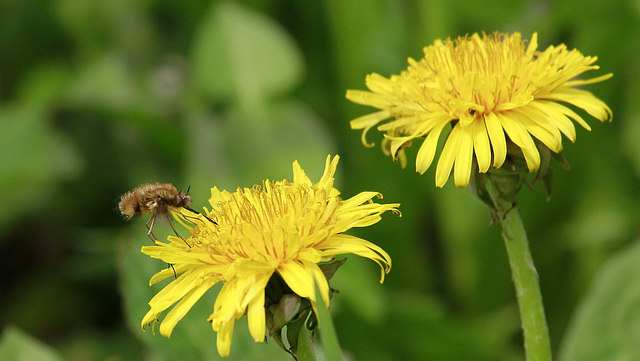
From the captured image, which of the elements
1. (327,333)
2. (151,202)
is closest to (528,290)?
(327,333)

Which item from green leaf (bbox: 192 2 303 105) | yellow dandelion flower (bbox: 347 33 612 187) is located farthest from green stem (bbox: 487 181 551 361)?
green leaf (bbox: 192 2 303 105)

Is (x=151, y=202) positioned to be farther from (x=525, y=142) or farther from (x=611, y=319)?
(x=611, y=319)

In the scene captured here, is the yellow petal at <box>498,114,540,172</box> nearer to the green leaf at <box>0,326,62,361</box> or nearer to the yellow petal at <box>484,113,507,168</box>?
the yellow petal at <box>484,113,507,168</box>

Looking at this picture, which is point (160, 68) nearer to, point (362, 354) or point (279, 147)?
point (279, 147)

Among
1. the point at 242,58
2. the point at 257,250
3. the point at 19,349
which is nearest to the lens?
the point at 257,250

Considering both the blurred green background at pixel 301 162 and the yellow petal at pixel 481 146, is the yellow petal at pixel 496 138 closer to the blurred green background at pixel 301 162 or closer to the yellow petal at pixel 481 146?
the yellow petal at pixel 481 146

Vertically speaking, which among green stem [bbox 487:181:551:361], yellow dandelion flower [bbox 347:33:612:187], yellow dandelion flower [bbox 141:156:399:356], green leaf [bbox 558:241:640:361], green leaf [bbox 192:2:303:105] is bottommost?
green leaf [bbox 558:241:640:361]
